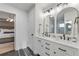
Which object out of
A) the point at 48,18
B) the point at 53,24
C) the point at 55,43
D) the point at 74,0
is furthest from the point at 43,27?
the point at 74,0

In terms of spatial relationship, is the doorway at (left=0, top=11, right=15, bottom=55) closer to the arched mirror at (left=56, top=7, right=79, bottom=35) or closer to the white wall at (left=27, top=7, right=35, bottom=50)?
the white wall at (left=27, top=7, right=35, bottom=50)

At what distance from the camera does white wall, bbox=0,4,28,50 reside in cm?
310

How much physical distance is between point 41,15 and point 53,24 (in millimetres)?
858

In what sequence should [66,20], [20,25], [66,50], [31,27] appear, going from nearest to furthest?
[66,50], [66,20], [20,25], [31,27]

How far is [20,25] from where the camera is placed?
10.6ft

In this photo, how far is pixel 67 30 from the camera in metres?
2.10

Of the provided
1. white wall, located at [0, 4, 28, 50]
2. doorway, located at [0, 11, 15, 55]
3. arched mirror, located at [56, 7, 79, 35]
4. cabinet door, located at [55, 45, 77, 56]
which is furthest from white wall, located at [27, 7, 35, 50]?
cabinet door, located at [55, 45, 77, 56]

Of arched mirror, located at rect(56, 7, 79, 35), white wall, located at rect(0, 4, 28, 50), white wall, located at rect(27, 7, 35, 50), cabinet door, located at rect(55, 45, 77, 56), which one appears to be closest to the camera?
cabinet door, located at rect(55, 45, 77, 56)

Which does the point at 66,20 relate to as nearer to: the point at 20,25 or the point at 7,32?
the point at 20,25

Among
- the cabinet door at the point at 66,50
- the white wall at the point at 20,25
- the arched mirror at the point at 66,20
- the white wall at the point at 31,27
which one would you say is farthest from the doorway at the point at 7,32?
the cabinet door at the point at 66,50

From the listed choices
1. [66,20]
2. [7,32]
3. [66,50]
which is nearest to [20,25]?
[7,32]

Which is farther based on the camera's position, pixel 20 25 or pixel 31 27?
pixel 31 27

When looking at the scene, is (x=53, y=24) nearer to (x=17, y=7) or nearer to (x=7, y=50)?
(x=17, y=7)

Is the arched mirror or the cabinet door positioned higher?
the arched mirror
